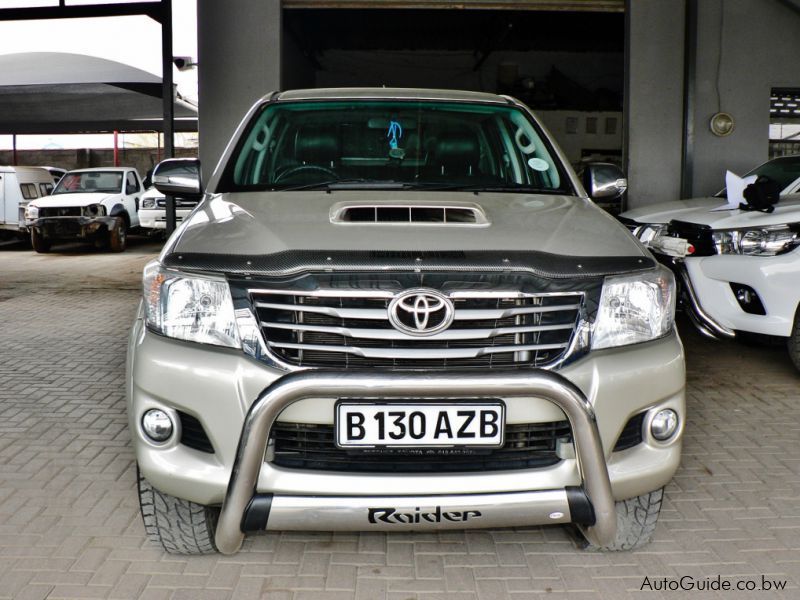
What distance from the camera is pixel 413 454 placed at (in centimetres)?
225

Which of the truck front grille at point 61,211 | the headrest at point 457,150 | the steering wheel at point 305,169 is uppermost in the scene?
the headrest at point 457,150

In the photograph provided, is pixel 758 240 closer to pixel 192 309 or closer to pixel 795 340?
pixel 795 340

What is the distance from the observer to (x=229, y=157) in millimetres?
3418

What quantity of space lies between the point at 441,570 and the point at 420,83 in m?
15.9

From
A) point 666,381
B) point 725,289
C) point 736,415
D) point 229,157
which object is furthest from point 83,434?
point 725,289

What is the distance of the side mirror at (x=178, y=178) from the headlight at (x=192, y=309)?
1.31m

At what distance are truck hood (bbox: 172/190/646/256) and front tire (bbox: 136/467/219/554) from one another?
0.78m

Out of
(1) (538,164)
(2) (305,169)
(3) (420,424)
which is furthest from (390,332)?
(1) (538,164)

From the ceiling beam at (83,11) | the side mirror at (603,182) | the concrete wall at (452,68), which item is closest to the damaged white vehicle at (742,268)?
the side mirror at (603,182)

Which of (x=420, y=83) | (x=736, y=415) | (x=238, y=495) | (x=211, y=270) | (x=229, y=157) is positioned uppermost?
(x=420, y=83)

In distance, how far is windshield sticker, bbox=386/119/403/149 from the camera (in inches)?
138

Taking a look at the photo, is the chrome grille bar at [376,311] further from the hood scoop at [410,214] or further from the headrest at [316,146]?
the headrest at [316,146]

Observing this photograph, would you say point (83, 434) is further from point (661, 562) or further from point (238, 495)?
point (661, 562)

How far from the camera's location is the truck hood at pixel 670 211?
5.78 m
